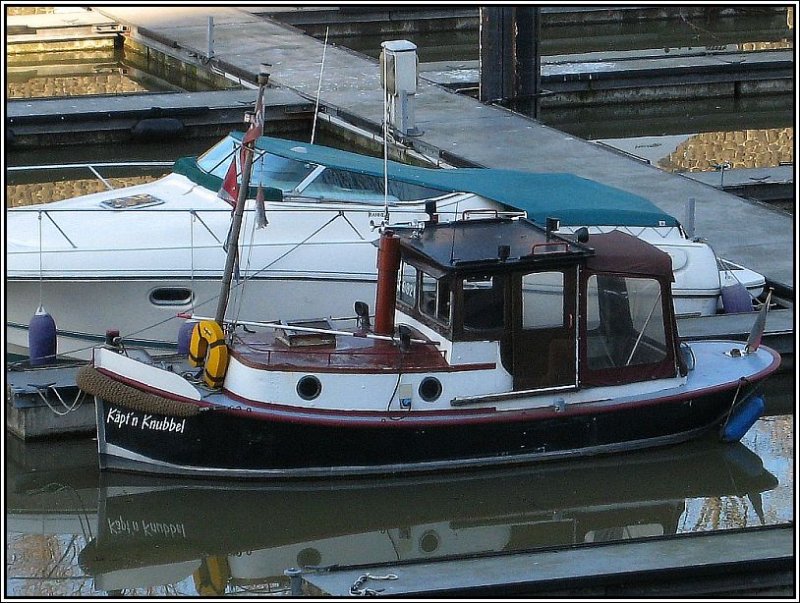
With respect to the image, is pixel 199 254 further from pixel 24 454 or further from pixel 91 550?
pixel 91 550

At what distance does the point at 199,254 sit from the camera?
12648 millimetres

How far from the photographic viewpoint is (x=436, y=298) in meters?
10.9

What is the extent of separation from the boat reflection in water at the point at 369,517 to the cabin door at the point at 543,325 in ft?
2.86

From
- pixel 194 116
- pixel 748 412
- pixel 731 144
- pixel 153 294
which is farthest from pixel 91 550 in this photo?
pixel 731 144

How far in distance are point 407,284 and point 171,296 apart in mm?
2370

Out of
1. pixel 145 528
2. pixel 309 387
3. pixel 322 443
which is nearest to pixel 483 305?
pixel 309 387

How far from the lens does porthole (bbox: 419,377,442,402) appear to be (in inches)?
424

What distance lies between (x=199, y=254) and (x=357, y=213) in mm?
1422

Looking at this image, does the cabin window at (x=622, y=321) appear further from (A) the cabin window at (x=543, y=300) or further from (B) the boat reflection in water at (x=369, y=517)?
(B) the boat reflection in water at (x=369, y=517)

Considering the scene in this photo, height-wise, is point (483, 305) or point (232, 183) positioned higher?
point (232, 183)

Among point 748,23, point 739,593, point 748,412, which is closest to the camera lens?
point 739,593


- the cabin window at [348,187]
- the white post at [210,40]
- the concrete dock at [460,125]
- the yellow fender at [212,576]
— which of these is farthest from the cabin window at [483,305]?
the white post at [210,40]

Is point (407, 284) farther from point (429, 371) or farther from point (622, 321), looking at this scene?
point (622, 321)

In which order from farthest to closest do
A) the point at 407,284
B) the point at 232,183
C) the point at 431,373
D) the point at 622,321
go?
1. the point at 232,183
2. the point at 407,284
3. the point at 622,321
4. the point at 431,373
